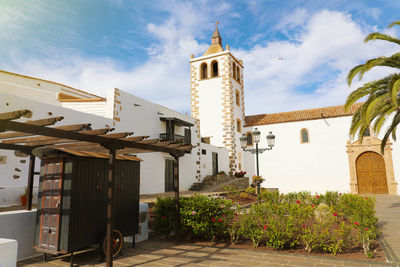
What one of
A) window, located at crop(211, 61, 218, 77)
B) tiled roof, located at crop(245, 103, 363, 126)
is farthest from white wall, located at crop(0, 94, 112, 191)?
tiled roof, located at crop(245, 103, 363, 126)

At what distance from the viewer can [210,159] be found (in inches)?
824

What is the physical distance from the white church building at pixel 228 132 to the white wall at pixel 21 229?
266 inches

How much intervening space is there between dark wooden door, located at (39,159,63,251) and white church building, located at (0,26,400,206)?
22.5ft

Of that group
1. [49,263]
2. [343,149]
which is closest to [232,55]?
[343,149]

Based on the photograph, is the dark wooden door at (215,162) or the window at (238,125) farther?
the window at (238,125)

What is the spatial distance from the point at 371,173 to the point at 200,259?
1939 centimetres

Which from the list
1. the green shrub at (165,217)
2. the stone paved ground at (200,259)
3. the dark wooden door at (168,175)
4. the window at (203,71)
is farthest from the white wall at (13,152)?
the window at (203,71)

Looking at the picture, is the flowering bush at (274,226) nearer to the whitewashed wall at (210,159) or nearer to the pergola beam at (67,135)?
the pergola beam at (67,135)

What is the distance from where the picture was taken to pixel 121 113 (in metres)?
13.4

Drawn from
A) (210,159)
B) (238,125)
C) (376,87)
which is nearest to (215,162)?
(210,159)

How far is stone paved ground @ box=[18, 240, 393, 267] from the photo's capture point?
4.66 meters

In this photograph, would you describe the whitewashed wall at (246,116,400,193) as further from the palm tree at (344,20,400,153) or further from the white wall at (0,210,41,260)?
the white wall at (0,210,41,260)

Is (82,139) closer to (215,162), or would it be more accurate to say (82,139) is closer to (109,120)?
(109,120)

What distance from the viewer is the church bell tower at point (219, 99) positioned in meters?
22.7
